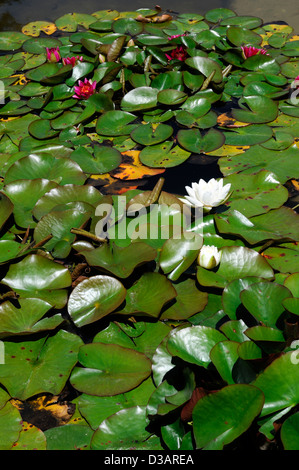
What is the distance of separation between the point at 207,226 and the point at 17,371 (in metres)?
1.07

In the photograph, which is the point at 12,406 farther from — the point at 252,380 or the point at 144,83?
the point at 144,83

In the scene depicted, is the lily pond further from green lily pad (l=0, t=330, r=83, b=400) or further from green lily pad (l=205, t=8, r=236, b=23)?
green lily pad (l=205, t=8, r=236, b=23)

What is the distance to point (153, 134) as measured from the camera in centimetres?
281

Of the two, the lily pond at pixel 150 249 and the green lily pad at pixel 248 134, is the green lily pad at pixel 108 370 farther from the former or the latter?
the green lily pad at pixel 248 134

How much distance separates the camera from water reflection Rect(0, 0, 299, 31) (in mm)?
4219

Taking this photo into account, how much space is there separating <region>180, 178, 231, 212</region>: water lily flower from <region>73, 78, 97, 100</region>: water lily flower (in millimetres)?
1424

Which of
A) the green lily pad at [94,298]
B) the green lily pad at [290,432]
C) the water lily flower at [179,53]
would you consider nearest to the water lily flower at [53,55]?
the water lily flower at [179,53]

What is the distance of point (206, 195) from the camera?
81.4 inches

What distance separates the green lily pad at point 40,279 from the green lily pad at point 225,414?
2.69 ft

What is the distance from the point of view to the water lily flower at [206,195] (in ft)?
6.84

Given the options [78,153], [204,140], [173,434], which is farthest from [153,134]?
[173,434]

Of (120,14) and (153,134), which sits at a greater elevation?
(120,14)

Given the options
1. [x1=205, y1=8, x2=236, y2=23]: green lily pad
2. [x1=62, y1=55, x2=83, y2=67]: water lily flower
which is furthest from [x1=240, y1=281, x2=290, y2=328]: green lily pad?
[x1=205, y1=8, x2=236, y2=23]: green lily pad

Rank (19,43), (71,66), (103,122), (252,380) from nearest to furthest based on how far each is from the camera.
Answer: (252,380), (103,122), (71,66), (19,43)
